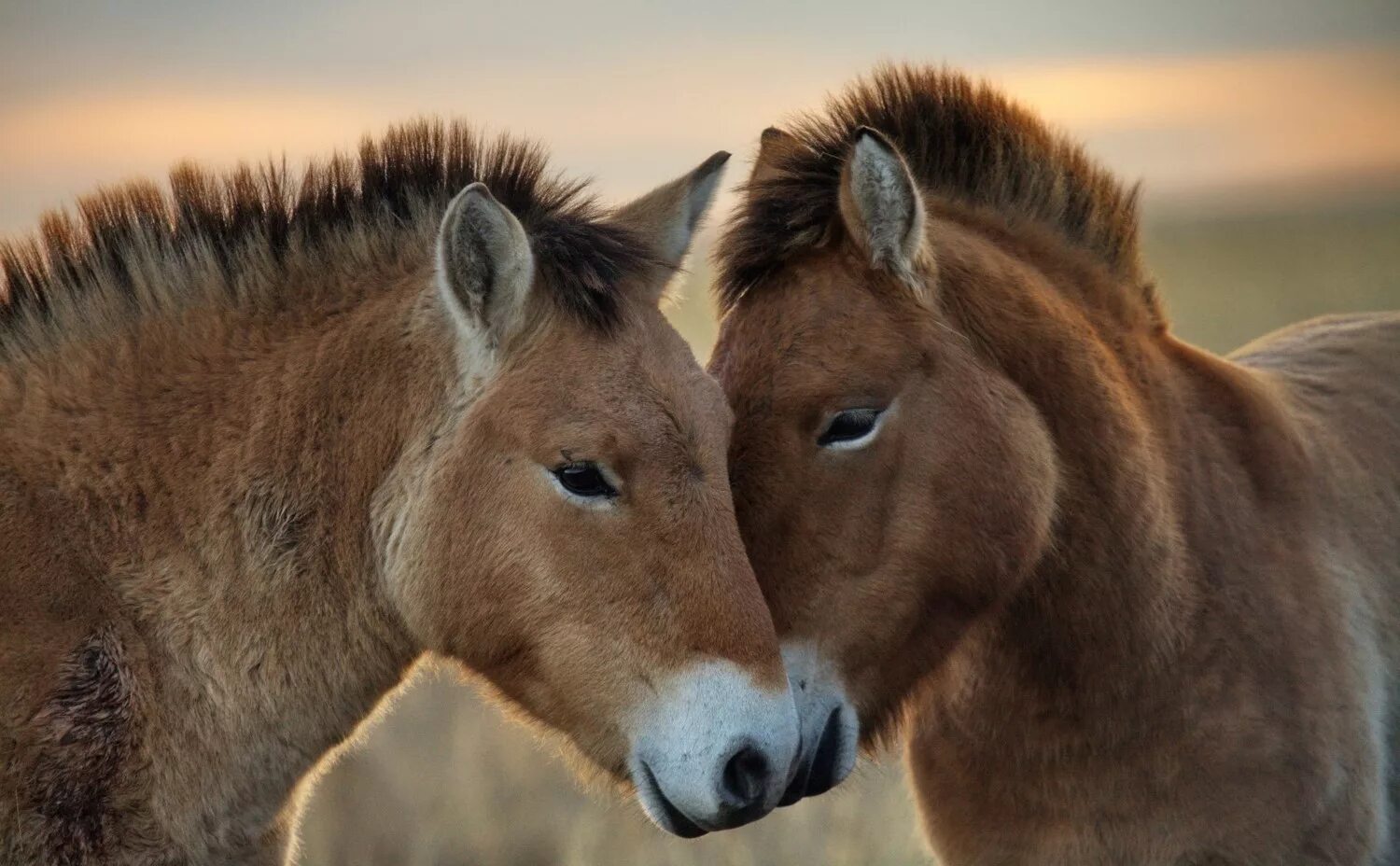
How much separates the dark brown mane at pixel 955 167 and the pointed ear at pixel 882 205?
254 mm

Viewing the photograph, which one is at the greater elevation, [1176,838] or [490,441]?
[490,441]

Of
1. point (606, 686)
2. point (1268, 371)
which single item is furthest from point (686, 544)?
point (1268, 371)

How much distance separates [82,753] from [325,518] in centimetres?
82

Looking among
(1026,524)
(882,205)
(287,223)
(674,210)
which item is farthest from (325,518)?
(1026,524)

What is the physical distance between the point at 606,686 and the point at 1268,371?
3.28 m

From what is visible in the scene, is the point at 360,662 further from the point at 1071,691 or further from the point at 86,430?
the point at 1071,691

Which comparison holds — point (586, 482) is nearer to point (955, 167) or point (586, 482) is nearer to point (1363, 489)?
point (955, 167)

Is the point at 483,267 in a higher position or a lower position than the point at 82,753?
higher

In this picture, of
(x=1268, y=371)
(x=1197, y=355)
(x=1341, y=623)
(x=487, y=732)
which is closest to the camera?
(x=1341, y=623)

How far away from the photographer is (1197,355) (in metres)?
4.99

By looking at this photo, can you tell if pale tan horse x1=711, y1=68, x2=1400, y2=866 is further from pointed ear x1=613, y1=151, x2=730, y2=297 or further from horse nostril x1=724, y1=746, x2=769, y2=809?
horse nostril x1=724, y1=746, x2=769, y2=809

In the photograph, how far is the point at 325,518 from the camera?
3.82m

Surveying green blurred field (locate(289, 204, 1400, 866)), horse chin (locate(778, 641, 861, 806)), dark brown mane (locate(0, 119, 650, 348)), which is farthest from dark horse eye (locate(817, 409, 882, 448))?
green blurred field (locate(289, 204, 1400, 866))

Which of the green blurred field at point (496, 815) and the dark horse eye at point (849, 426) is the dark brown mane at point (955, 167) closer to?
the dark horse eye at point (849, 426)
